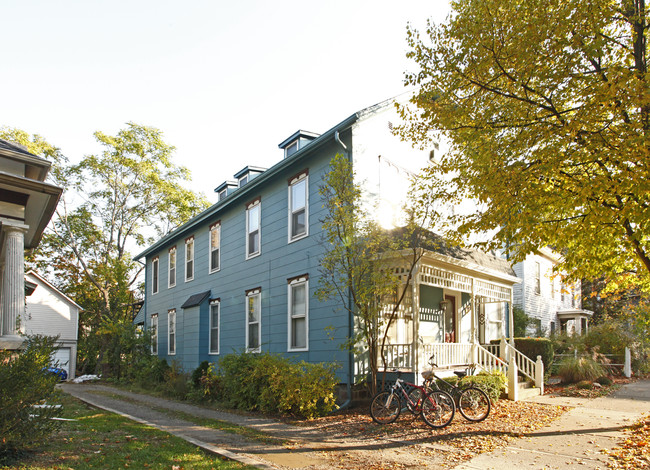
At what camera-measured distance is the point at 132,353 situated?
82.5 feet

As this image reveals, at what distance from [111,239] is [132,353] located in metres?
13.6

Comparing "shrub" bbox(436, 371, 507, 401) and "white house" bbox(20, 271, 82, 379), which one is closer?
"shrub" bbox(436, 371, 507, 401)

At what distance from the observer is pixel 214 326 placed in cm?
1978

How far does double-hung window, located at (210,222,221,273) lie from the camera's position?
20.0 metres

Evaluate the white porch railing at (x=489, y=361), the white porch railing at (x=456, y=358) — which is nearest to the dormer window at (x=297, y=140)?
the white porch railing at (x=456, y=358)

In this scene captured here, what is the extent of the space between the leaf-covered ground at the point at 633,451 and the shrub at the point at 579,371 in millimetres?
7004

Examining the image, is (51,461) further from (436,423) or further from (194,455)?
(436,423)

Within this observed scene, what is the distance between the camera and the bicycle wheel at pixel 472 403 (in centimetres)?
1005

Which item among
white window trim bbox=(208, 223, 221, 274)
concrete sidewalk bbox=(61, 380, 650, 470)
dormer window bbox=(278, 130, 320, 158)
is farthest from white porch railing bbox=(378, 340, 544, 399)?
white window trim bbox=(208, 223, 221, 274)

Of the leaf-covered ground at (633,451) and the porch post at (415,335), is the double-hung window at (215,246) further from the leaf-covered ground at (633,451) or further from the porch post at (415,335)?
the leaf-covered ground at (633,451)

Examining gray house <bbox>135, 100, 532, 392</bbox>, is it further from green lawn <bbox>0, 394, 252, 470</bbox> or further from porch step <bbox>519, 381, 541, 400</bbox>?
green lawn <bbox>0, 394, 252, 470</bbox>

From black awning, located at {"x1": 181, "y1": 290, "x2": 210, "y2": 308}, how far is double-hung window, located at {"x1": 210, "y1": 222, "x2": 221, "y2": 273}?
0.97m

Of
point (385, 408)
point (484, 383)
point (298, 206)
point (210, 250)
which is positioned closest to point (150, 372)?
point (210, 250)

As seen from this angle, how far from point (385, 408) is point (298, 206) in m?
6.69
